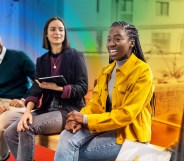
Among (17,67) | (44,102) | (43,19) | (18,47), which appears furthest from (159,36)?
(18,47)

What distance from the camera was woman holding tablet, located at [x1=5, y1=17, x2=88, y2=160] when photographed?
258 centimetres

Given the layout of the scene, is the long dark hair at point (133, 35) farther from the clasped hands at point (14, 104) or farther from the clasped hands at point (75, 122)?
the clasped hands at point (14, 104)

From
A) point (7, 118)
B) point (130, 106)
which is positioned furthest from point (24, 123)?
point (130, 106)

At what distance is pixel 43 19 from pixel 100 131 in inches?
92.1

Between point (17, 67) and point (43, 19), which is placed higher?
point (43, 19)

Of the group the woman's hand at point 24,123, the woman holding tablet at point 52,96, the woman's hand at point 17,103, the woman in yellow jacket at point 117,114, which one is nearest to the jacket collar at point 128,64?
the woman in yellow jacket at point 117,114

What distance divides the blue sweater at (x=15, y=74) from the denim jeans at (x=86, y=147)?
137 centimetres

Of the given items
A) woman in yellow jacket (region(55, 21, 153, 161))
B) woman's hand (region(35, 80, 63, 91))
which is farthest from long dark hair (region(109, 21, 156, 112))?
woman's hand (region(35, 80, 63, 91))

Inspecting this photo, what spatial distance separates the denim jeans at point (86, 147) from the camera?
2.11 m

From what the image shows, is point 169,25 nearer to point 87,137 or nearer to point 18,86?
point 87,137

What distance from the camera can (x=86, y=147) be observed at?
7.06 feet

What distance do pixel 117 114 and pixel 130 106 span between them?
10 cm

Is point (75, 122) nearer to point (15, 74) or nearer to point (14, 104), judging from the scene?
point (14, 104)

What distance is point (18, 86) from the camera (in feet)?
11.3
